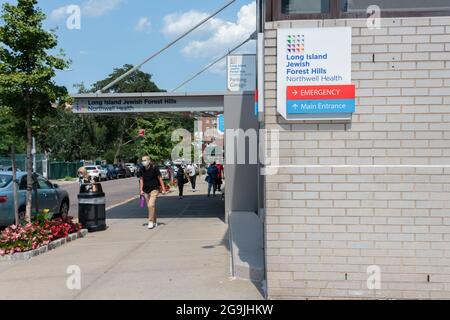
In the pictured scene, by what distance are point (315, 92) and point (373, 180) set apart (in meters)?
1.12

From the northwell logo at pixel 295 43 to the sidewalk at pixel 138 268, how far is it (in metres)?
A: 2.80

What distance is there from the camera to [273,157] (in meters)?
5.90

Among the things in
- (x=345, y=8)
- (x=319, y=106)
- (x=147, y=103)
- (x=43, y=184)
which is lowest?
(x=43, y=184)

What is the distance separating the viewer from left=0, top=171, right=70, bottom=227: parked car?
12.2 meters

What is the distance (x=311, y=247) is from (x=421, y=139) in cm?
163

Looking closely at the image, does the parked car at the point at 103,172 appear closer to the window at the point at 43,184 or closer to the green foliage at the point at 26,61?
the window at the point at 43,184

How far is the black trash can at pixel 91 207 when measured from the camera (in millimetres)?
12852

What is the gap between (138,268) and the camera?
316 inches

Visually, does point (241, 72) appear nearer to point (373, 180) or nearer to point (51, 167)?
point (373, 180)

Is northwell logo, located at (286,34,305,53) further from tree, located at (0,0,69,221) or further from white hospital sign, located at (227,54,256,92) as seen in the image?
white hospital sign, located at (227,54,256,92)

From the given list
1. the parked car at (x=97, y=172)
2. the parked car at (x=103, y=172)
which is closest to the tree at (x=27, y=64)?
the parked car at (x=97, y=172)

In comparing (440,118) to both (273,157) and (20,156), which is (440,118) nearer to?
(273,157)

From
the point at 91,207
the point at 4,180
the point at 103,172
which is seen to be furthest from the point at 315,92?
the point at 103,172
